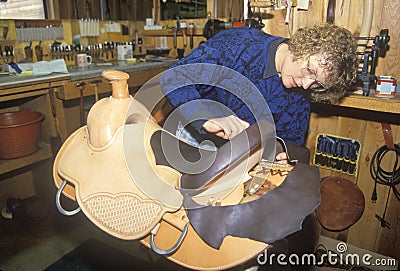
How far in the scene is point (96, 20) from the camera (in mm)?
3156

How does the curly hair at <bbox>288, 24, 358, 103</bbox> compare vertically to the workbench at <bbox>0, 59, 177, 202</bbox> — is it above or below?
above

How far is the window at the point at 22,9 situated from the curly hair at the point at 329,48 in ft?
7.85

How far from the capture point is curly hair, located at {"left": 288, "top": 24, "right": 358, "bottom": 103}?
3.32ft

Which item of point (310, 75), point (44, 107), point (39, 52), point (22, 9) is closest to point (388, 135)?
point (310, 75)

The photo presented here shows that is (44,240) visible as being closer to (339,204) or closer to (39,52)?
(39,52)

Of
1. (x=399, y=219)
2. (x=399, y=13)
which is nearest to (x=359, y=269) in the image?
(x=399, y=219)

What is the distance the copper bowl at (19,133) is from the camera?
2037mm

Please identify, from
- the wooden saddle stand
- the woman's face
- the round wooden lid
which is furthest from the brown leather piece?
the round wooden lid

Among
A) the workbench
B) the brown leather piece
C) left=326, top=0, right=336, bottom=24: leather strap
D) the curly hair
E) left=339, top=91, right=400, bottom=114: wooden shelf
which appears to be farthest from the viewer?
the workbench

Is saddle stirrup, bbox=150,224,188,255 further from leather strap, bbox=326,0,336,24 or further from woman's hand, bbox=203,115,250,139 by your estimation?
leather strap, bbox=326,0,336,24

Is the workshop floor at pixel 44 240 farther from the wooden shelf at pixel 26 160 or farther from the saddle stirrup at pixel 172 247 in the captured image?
the saddle stirrup at pixel 172 247

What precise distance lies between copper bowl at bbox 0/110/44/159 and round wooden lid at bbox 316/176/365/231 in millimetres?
1847

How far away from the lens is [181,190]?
643mm

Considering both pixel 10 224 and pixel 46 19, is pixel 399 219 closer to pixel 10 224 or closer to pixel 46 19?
pixel 10 224
